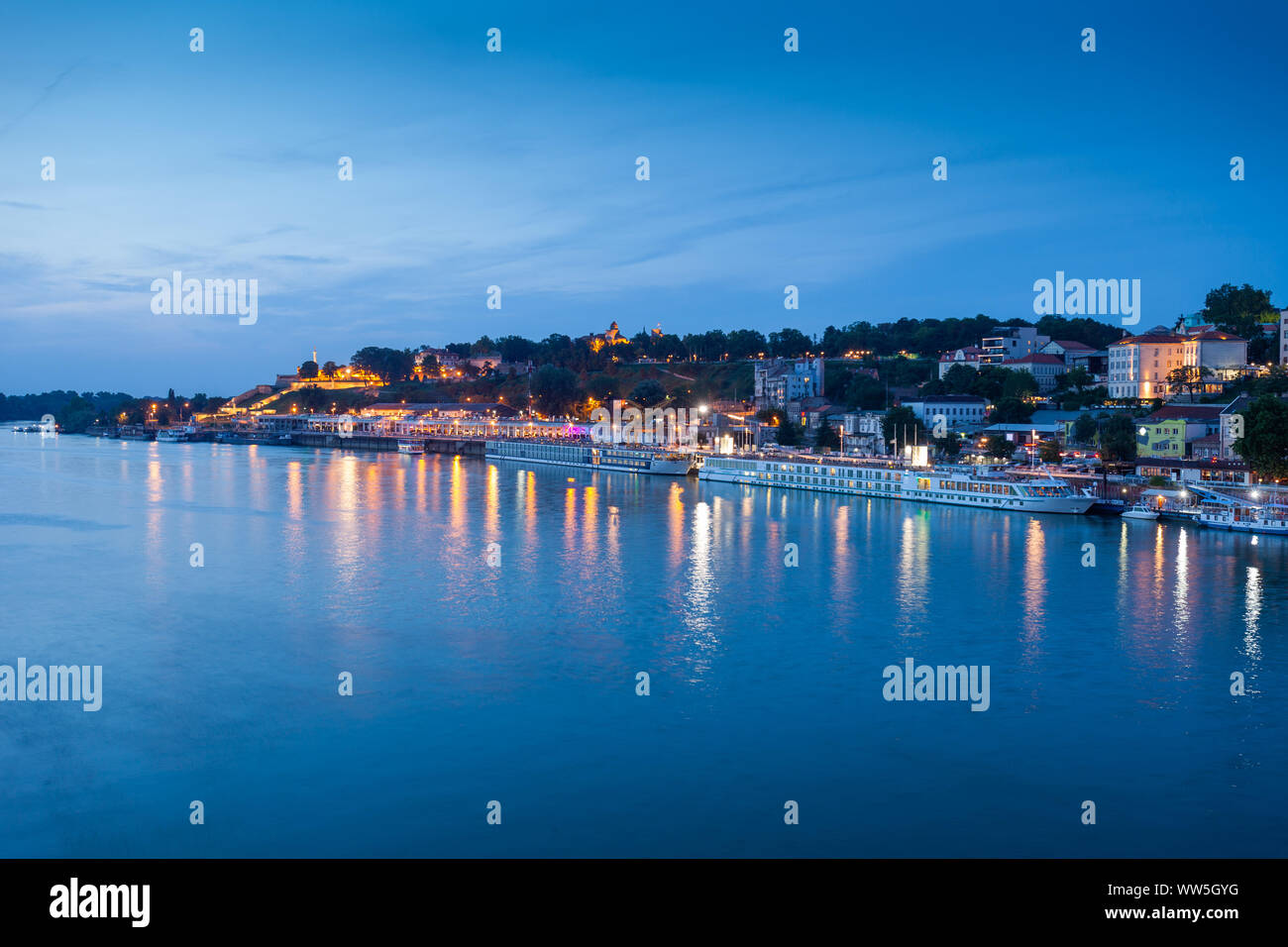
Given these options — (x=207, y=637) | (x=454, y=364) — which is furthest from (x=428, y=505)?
(x=454, y=364)

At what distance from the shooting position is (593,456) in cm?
3953

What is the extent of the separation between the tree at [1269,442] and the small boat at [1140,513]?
2.55m

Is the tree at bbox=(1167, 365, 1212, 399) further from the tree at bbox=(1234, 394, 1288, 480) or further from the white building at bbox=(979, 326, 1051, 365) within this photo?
the white building at bbox=(979, 326, 1051, 365)

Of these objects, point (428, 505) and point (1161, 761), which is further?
point (428, 505)

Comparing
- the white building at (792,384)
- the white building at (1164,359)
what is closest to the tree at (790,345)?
the white building at (792,384)

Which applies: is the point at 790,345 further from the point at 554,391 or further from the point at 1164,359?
the point at 1164,359

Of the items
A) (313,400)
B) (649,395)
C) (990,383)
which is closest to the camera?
(990,383)

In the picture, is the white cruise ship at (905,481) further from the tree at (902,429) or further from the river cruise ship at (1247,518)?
the tree at (902,429)

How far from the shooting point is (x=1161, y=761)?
24.8 ft

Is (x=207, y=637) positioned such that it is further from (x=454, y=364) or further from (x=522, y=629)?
→ (x=454, y=364)

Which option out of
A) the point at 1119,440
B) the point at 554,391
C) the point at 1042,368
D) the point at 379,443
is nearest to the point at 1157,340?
the point at 1042,368

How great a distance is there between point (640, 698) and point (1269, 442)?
18038 mm

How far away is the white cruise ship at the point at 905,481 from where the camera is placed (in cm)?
2275
